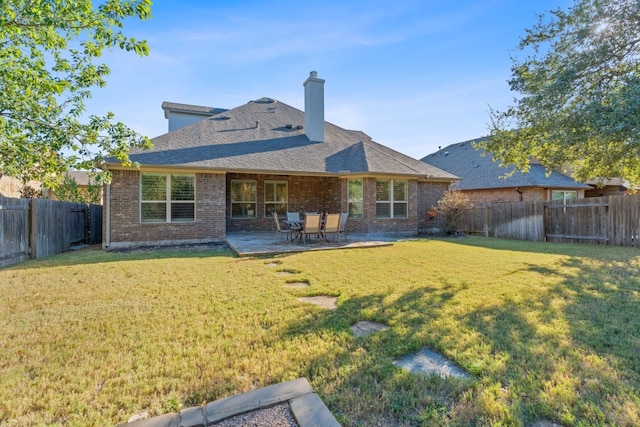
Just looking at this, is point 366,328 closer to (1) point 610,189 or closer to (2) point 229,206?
(2) point 229,206

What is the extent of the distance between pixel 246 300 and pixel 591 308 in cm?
469

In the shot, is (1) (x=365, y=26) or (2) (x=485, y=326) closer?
(2) (x=485, y=326)

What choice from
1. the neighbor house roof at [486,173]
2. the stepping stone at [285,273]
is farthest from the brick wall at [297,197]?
the neighbor house roof at [486,173]

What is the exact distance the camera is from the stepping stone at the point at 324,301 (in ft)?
14.6

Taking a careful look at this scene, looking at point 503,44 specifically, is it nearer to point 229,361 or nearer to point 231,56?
point 231,56

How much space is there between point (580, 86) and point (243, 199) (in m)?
12.3

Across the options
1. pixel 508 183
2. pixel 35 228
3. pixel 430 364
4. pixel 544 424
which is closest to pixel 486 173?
pixel 508 183

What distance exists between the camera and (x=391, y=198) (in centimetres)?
1372

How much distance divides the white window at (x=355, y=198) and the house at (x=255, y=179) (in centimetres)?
4

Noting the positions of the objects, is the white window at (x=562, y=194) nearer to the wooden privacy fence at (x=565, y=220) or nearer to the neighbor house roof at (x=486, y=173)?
the neighbor house roof at (x=486, y=173)

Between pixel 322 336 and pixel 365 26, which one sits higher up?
pixel 365 26

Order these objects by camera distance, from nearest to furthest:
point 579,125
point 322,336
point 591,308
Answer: point 322,336, point 591,308, point 579,125

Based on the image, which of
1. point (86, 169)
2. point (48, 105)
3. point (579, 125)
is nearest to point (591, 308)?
point (579, 125)

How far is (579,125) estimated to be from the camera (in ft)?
25.9
